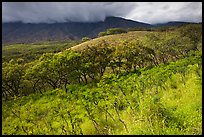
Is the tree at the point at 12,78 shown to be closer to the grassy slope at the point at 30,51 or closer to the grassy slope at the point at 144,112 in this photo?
the grassy slope at the point at 144,112

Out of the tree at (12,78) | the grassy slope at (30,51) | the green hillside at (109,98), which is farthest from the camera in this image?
the grassy slope at (30,51)

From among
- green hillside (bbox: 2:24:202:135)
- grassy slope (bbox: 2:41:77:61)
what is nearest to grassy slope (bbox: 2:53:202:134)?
green hillside (bbox: 2:24:202:135)

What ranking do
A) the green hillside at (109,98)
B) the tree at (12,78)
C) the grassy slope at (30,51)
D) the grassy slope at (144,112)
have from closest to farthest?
the grassy slope at (144,112) < the green hillside at (109,98) < the tree at (12,78) < the grassy slope at (30,51)

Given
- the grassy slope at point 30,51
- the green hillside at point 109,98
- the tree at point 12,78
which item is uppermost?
the green hillside at point 109,98

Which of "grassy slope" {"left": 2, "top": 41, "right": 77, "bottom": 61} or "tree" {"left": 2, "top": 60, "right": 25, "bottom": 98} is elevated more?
"tree" {"left": 2, "top": 60, "right": 25, "bottom": 98}

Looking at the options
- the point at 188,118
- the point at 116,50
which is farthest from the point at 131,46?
the point at 188,118

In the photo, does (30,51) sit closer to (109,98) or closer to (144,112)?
(109,98)

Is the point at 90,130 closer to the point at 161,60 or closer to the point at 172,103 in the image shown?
the point at 172,103

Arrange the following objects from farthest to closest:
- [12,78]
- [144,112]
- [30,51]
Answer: [30,51], [12,78], [144,112]

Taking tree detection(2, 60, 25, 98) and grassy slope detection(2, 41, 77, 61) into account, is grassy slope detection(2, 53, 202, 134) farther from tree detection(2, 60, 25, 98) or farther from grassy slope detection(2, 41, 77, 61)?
grassy slope detection(2, 41, 77, 61)

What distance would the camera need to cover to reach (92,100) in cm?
1384

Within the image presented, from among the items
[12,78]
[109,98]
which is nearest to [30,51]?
[12,78]

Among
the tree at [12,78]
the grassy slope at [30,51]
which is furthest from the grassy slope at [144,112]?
the grassy slope at [30,51]

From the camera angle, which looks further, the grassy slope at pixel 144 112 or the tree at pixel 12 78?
the tree at pixel 12 78
